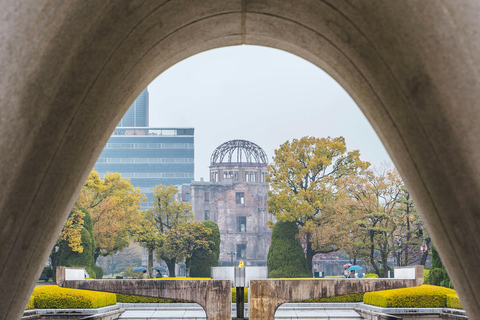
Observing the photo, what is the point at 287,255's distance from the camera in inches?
1257

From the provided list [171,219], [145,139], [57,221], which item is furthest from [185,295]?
[145,139]

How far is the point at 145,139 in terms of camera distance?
419 feet

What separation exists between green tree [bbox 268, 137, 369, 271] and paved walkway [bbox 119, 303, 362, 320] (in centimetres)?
Result: 1053

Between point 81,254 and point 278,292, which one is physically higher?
point 81,254

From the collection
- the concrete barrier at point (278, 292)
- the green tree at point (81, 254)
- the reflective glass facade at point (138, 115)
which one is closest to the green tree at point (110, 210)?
the green tree at point (81, 254)

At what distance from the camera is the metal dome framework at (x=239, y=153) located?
63481mm

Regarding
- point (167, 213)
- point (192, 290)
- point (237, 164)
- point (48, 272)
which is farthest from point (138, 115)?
point (192, 290)

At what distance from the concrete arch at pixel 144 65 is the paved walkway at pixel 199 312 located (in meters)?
15.4

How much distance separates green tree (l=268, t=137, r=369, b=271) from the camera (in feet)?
107

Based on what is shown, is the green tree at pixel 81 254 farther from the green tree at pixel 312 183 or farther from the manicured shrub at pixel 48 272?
the green tree at pixel 312 183

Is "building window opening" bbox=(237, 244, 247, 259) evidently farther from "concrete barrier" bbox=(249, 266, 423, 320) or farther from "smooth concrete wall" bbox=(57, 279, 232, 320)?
"concrete barrier" bbox=(249, 266, 423, 320)

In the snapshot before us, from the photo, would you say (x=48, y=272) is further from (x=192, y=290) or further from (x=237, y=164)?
(x=237, y=164)

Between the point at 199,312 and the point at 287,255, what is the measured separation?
40.3 feet

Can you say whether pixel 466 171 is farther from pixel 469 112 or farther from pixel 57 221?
pixel 57 221
